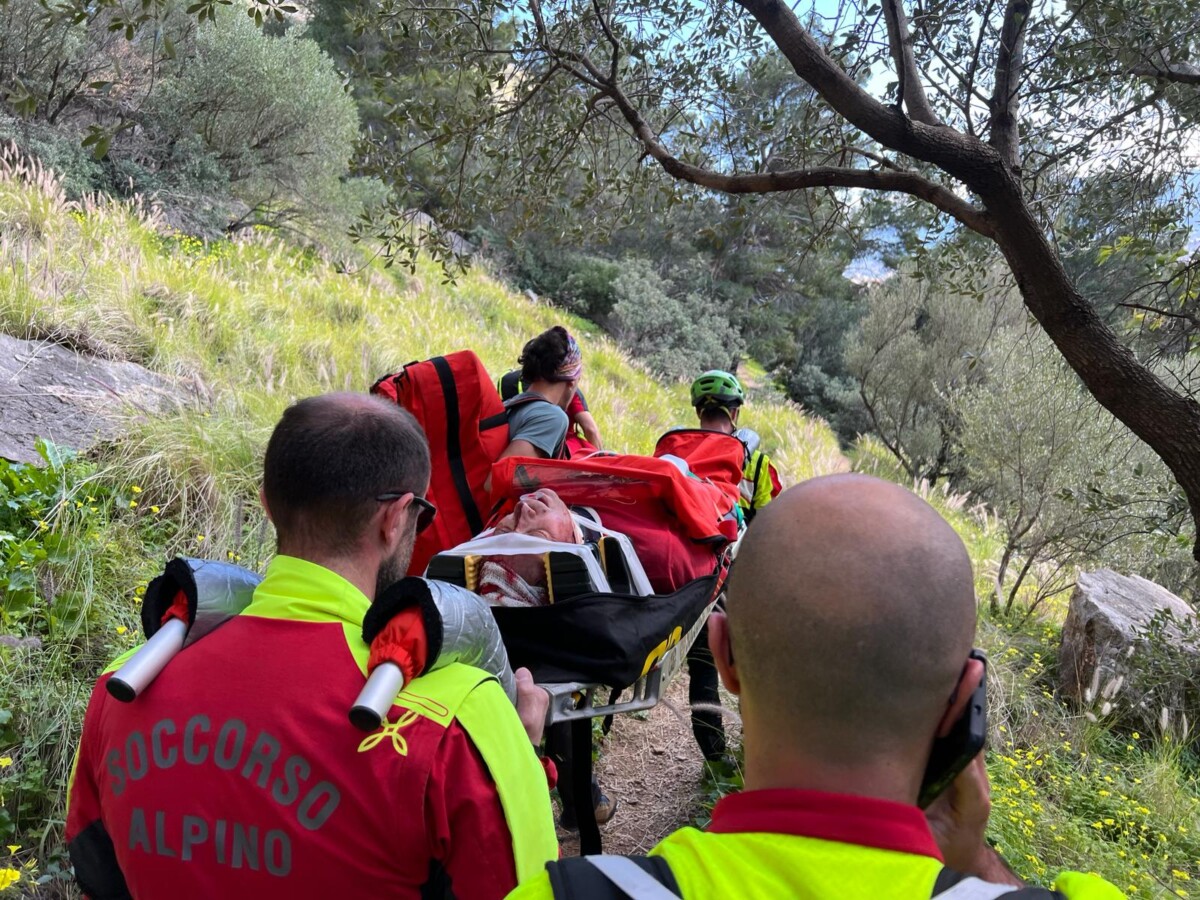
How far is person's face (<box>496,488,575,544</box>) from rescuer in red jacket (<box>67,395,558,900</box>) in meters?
1.20

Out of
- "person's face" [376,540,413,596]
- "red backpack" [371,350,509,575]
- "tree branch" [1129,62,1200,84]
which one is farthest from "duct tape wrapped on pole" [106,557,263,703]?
"tree branch" [1129,62,1200,84]

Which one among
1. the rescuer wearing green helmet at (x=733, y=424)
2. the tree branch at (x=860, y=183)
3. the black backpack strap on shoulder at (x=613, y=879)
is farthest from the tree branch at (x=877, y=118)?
the black backpack strap on shoulder at (x=613, y=879)

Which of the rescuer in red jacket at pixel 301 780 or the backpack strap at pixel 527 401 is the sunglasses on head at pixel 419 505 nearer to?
the rescuer in red jacket at pixel 301 780

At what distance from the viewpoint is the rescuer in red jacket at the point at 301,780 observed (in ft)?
4.85

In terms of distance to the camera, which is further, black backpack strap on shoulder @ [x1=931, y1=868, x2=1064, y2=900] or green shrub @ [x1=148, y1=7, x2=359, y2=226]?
green shrub @ [x1=148, y1=7, x2=359, y2=226]

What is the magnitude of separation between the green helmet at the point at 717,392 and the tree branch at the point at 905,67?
165 centimetres

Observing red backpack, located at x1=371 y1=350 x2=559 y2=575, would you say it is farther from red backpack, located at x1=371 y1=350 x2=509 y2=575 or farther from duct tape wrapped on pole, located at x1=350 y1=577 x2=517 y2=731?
duct tape wrapped on pole, located at x1=350 y1=577 x2=517 y2=731

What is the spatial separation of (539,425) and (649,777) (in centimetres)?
222

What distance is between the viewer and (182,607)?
5.54ft

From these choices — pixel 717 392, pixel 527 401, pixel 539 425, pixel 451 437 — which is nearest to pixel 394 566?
pixel 451 437

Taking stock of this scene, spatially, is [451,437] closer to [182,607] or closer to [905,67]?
[182,607]

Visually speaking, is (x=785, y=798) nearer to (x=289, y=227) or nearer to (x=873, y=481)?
(x=873, y=481)

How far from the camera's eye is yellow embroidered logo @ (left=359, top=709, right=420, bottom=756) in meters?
1.48

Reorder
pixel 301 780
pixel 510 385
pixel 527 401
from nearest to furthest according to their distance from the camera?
pixel 301 780
pixel 527 401
pixel 510 385
